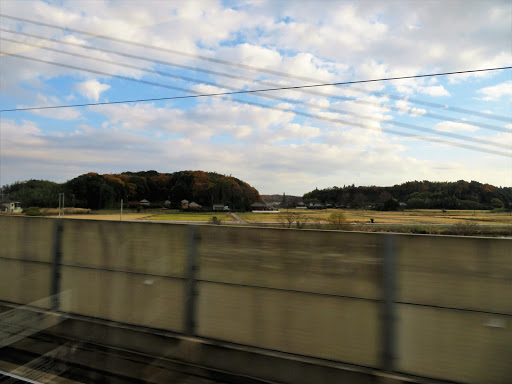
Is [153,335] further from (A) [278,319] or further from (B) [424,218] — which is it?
(B) [424,218]

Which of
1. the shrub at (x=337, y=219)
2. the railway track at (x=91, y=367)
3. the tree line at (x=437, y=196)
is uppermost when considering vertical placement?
the tree line at (x=437, y=196)

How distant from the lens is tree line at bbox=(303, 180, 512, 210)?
910 inches

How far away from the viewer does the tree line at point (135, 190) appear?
32.6 metres

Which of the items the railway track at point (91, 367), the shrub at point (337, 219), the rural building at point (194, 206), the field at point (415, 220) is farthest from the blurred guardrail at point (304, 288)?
the rural building at point (194, 206)

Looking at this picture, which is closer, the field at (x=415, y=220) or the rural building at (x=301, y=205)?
the field at (x=415, y=220)

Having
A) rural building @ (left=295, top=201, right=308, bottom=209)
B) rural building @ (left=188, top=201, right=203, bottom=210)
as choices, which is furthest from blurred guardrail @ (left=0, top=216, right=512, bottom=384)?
rural building @ (left=188, top=201, right=203, bottom=210)

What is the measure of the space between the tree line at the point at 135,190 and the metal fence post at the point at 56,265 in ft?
88.9

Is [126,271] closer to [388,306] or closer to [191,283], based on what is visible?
[191,283]

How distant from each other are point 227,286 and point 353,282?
1.41m

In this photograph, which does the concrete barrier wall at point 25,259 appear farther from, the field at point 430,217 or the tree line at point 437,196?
the tree line at point 437,196

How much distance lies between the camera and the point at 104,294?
4.54 m

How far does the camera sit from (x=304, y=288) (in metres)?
3.50

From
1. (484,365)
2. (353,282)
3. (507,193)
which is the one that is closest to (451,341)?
(484,365)

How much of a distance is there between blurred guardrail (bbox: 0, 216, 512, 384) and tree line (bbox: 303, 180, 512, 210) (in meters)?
21.6
